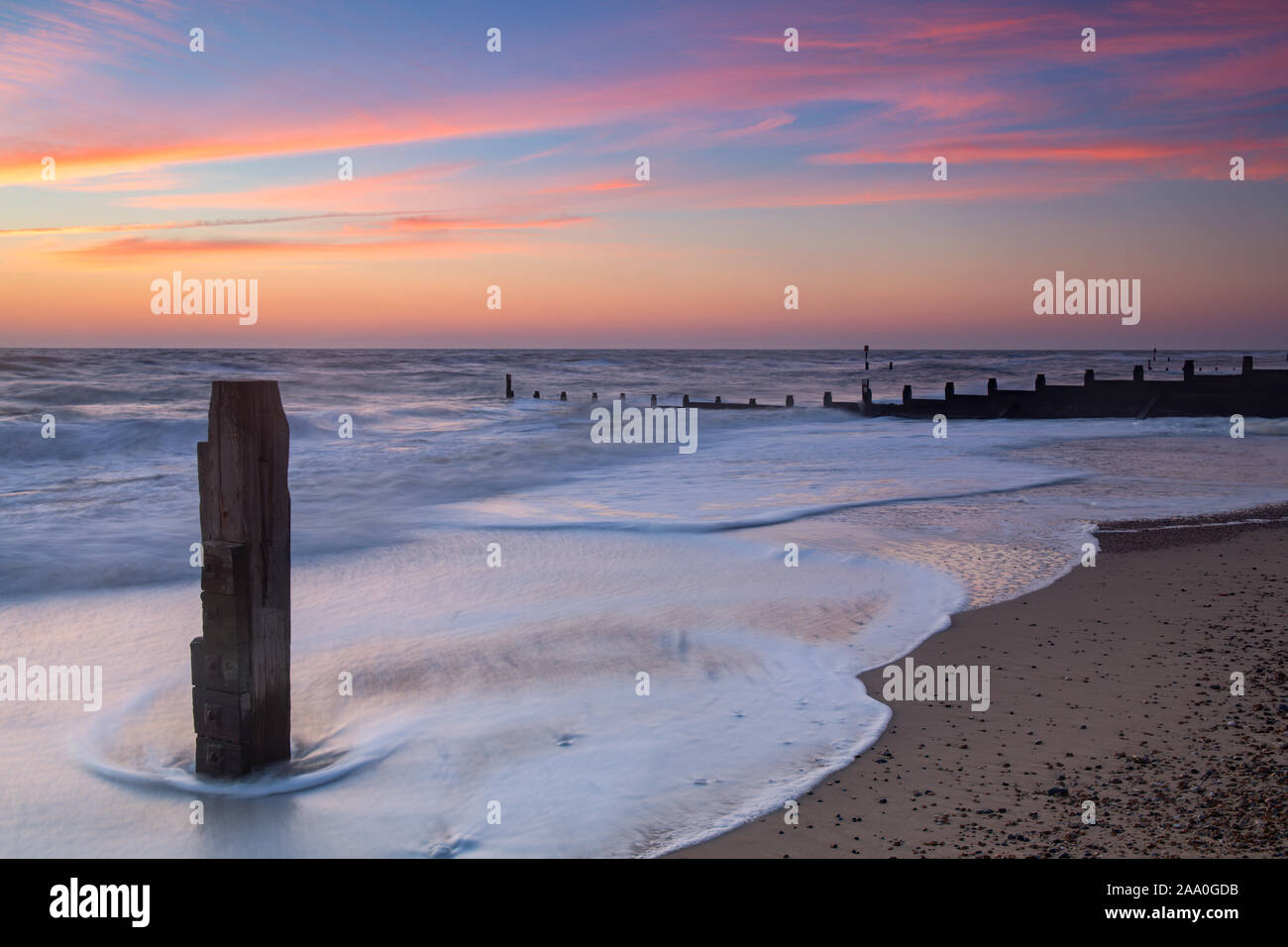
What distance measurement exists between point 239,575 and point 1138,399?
30.5 m

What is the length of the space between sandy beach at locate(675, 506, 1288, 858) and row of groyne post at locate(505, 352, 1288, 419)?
24137 millimetres

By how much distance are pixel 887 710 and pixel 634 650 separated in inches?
87.3

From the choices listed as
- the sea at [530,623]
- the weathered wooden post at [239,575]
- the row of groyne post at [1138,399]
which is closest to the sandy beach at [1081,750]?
the sea at [530,623]

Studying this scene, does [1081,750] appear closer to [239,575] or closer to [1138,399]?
[239,575]

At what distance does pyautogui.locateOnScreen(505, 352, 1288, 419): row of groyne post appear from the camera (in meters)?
28.7

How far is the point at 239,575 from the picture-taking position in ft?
16.1

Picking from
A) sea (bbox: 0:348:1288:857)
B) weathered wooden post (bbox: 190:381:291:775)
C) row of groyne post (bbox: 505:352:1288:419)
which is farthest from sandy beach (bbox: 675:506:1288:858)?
row of groyne post (bbox: 505:352:1288:419)

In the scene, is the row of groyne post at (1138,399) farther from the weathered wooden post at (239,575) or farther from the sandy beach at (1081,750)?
the weathered wooden post at (239,575)

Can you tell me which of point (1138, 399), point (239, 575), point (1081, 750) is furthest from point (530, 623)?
point (1138, 399)

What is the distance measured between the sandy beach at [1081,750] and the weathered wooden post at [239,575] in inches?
93.2

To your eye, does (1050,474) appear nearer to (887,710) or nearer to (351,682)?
(887,710)
